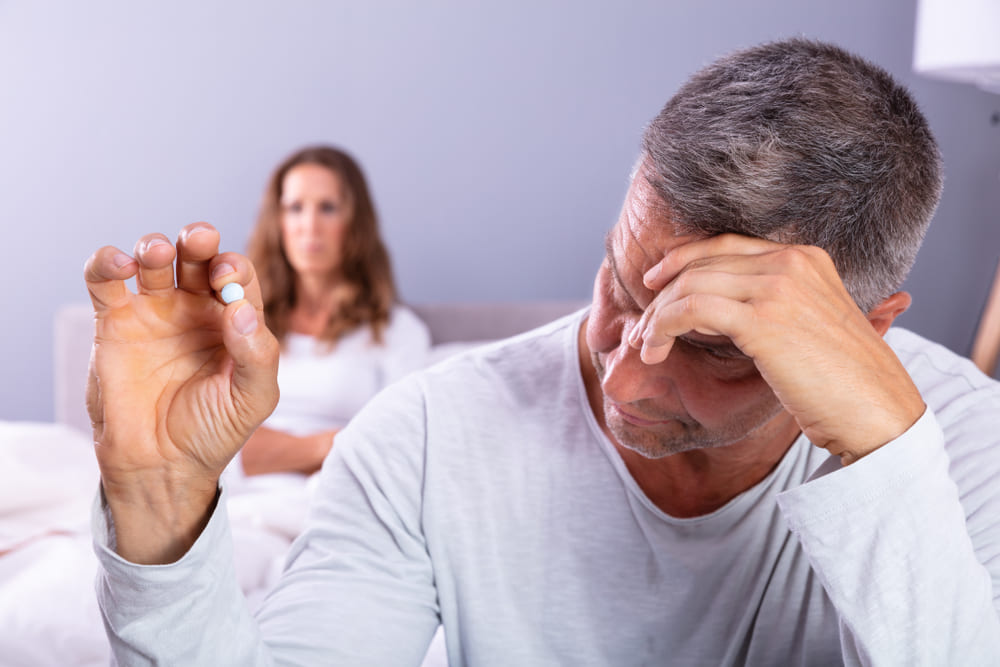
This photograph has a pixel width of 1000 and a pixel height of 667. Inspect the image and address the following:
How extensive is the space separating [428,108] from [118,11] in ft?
3.27

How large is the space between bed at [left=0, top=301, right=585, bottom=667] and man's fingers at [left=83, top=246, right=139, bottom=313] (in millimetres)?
638

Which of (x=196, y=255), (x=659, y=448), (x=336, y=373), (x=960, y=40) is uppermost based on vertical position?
(x=960, y=40)

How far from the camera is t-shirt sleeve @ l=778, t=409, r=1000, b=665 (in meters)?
0.73

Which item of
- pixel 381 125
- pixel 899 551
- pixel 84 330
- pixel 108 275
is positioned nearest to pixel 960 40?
pixel 899 551

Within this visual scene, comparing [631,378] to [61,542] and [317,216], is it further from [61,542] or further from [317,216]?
[317,216]

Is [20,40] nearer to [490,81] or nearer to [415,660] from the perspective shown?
[490,81]

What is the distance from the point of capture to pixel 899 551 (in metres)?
0.74

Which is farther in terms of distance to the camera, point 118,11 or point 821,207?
point 118,11

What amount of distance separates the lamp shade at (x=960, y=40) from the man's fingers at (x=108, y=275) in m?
1.65

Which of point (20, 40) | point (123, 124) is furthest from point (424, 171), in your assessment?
point (20, 40)

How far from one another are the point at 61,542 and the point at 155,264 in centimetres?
90

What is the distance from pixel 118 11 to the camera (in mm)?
2787

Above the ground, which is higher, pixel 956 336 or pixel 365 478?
pixel 365 478

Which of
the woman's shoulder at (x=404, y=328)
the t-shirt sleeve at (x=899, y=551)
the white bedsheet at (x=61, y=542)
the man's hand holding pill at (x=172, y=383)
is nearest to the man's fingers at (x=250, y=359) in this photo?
the man's hand holding pill at (x=172, y=383)
